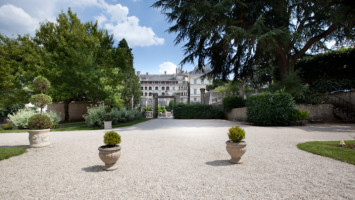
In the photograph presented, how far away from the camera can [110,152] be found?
3619 millimetres

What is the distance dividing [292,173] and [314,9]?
1275cm

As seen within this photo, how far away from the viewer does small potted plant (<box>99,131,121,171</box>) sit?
11.9ft

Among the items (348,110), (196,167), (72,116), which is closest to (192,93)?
(72,116)

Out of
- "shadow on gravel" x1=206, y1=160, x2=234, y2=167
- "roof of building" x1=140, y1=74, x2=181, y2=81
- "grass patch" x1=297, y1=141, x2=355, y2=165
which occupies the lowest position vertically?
"shadow on gravel" x1=206, y1=160, x2=234, y2=167

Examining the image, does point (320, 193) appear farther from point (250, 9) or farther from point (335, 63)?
point (335, 63)

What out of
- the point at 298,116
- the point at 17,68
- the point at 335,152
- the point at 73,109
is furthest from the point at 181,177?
the point at 73,109

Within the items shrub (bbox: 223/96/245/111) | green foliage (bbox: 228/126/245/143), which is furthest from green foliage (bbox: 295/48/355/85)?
green foliage (bbox: 228/126/245/143)

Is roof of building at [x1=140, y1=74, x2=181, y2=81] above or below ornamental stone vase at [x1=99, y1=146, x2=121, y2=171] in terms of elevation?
above

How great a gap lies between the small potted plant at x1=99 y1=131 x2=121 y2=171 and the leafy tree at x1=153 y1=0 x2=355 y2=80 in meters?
10.0

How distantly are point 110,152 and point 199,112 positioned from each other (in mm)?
16888

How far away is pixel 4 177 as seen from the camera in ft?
11.4

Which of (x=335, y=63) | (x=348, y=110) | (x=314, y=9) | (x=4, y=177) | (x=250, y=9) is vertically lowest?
(x=4, y=177)

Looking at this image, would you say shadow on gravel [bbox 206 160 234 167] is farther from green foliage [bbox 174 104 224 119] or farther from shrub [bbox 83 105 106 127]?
green foliage [bbox 174 104 224 119]

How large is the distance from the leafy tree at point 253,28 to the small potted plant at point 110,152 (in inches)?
395
